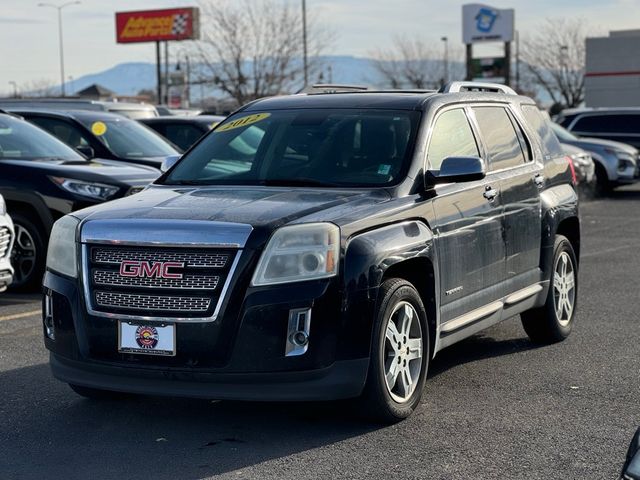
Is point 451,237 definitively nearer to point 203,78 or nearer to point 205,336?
point 205,336

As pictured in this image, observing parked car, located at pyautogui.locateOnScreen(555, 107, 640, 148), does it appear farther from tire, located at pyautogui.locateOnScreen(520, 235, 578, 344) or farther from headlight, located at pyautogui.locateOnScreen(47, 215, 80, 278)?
headlight, located at pyautogui.locateOnScreen(47, 215, 80, 278)

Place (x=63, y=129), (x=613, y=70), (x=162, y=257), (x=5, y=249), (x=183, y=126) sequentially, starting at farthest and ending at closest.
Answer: (x=613, y=70)
(x=183, y=126)
(x=63, y=129)
(x=5, y=249)
(x=162, y=257)

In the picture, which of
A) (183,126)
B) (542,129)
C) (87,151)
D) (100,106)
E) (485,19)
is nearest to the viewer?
(542,129)

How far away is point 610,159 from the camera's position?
22797 millimetres

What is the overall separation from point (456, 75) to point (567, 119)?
56578 millimetres

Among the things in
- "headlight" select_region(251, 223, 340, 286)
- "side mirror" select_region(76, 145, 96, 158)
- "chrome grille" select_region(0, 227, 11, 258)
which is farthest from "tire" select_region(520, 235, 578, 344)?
"side mirror" select_region(76, 145, 96, 158)

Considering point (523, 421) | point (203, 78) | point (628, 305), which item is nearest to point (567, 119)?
point (628, 305)

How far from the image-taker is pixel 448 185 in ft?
21.2

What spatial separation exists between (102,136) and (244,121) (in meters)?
6.88

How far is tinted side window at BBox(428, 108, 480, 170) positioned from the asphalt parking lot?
4.42 ft

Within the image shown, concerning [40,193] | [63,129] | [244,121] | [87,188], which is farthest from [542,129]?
[63,129]

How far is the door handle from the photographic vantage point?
22.3 ft

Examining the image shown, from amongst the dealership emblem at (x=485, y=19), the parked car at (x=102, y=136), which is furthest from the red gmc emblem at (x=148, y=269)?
the dealership emblem at (x=485, y=19)

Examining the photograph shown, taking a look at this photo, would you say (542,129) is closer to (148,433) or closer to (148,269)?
(148,269)
